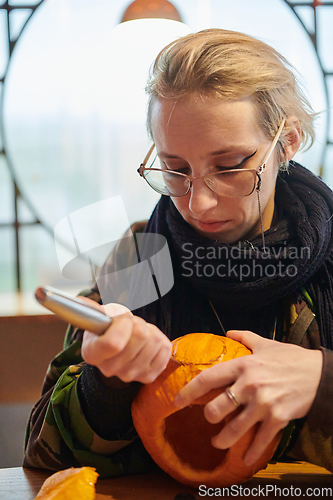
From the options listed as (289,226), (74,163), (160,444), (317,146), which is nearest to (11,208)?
(74,163)

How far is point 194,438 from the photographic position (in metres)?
0.63

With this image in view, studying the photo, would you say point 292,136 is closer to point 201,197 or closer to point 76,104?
point 201,197

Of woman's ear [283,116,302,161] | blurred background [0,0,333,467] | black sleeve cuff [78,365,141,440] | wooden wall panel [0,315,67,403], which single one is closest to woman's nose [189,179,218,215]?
woman's ear [283,116,302,161]

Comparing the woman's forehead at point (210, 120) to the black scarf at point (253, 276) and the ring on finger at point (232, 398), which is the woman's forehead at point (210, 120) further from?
the ring on finger at point (232, 398)

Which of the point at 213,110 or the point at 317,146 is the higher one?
the point at 213,110

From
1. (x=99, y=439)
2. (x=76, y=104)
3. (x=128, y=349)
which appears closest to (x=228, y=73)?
(x=128, y=349)

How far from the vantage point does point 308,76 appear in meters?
2.08

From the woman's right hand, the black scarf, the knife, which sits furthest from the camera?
the black scarf

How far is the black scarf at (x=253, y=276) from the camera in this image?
86 cm

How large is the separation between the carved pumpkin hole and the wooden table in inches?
1.5

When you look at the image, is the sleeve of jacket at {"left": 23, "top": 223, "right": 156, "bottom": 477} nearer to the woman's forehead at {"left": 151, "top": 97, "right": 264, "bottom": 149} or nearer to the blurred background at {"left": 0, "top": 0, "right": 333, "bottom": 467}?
the woman's forehead at {"left": 151, "top": 97, "right": 264, "bottom": 149}

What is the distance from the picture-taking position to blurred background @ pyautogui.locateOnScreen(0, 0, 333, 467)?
2.13 m

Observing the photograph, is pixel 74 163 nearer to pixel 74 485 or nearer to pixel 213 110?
pixel 213 110

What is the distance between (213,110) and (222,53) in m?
0.11
